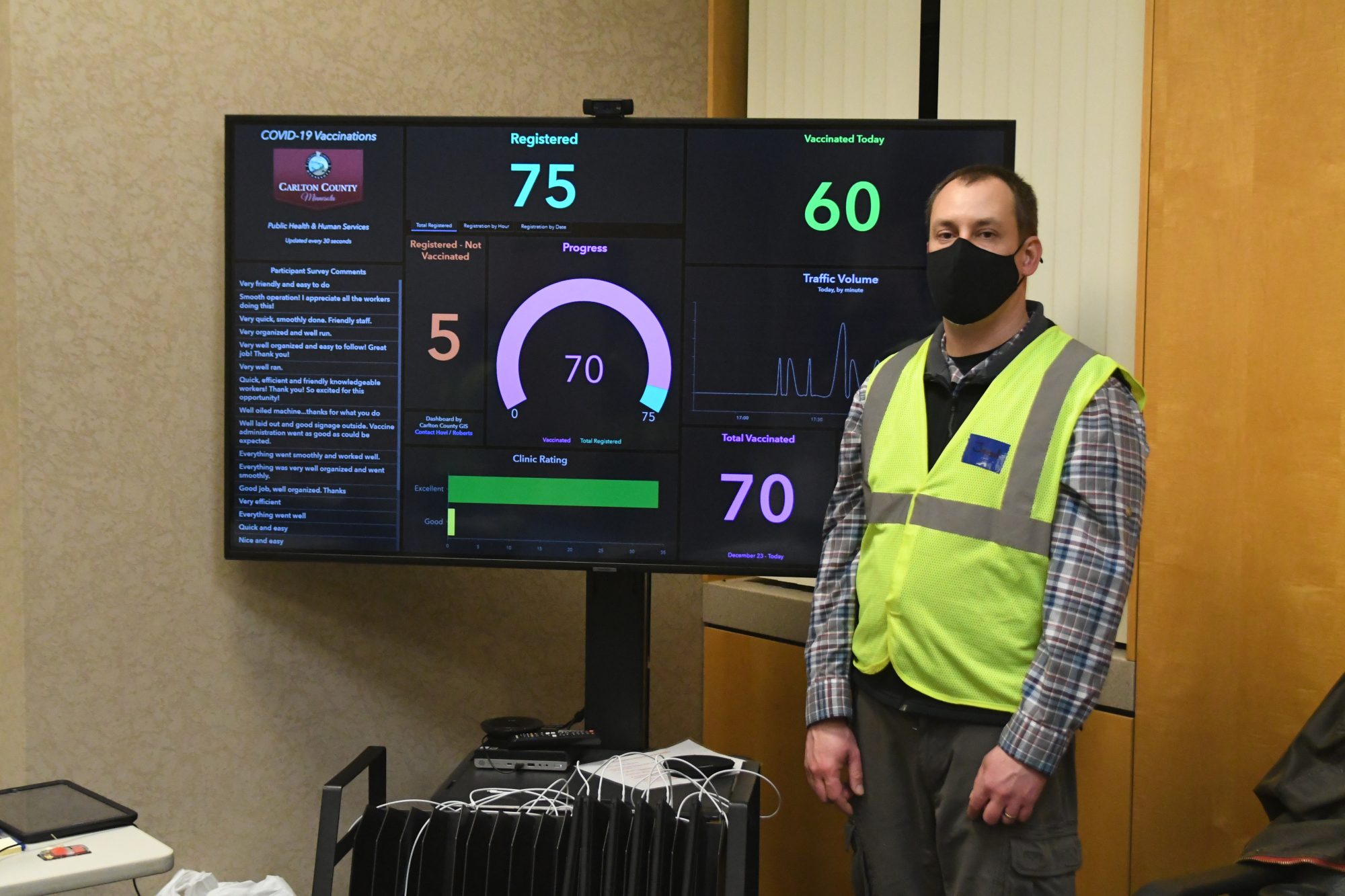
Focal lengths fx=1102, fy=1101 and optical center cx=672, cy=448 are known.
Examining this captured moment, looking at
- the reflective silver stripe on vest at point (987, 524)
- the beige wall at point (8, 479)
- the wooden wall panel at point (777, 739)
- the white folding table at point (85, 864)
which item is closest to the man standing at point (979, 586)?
the reflective silver stripe on vest at point (987, 524)

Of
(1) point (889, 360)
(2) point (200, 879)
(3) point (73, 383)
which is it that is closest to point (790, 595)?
(1) point (889, 360)

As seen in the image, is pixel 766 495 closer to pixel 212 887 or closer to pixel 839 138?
pixel 839 138

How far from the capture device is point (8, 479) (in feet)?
7.36

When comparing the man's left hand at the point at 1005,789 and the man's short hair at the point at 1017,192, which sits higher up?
the man's short hair at the point at 1017,192

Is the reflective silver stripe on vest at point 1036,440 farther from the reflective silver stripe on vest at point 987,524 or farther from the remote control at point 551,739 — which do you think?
the remote control at point 551,739

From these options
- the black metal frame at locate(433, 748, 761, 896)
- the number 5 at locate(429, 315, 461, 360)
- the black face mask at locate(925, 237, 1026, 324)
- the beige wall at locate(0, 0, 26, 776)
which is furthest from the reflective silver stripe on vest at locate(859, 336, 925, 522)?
the beige wall at locate(0, 0, 26, 776)

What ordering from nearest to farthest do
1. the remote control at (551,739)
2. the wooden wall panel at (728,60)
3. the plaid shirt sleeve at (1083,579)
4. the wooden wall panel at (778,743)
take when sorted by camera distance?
the plaid shirt sleeve at (1083,579)
the remote control at (551,739)
the wooden wall panel at (778,743)
the wooden wall panel at (728,60)

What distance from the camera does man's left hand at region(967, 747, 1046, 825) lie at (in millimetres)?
1648

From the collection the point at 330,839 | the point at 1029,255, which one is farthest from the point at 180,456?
the point at 1029,255

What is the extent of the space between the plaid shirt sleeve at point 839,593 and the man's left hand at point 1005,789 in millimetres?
296

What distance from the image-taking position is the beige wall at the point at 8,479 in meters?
2.23

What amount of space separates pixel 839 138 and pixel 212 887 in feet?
6.42

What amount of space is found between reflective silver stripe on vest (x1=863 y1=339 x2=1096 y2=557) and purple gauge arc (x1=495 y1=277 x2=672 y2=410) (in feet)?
2.27

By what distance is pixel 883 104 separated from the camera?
273cm
